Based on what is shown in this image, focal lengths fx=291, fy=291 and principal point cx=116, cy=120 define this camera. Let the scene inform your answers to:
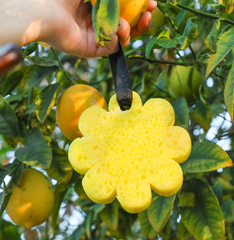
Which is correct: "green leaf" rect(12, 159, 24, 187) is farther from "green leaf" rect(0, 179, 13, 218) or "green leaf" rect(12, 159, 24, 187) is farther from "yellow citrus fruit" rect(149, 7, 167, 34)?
"yellow citrus fruit" rect(149, 7, 167, 34)

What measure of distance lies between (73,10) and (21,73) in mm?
505

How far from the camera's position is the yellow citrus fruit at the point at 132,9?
66 cm

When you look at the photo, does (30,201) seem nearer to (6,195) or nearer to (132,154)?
(6,195)

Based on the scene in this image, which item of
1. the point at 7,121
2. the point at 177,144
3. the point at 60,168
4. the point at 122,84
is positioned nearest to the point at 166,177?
the point at 177,144

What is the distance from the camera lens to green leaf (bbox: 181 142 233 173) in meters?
0.69

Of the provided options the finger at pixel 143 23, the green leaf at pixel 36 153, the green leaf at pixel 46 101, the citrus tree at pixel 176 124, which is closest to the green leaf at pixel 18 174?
the citrus tree at pixel 176 124

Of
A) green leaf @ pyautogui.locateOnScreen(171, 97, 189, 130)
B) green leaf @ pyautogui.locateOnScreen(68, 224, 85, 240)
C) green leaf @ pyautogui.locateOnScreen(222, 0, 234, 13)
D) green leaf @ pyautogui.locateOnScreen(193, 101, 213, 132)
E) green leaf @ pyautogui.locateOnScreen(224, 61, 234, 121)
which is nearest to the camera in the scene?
green leaf @ pyautogui.locateOnScreen(224, 61, 234, 121)

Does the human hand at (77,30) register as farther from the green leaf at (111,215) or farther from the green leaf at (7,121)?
the green leaf at (111,215)

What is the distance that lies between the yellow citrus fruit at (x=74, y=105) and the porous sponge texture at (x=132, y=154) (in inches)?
9.0

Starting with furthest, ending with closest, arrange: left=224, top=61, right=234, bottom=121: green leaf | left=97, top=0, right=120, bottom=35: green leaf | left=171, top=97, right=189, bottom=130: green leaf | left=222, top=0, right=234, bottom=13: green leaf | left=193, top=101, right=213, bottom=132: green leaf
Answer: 1. left=193, top=101, right=213, bottom=132: green leaf
2. left=171, top=97, right=189, bottom=130: green leaf
3. left=222, top=0, right=234, bottom=13: green leaf
4. left=224, top=61, right=234, bottom=121: green leaf
5. left=97, top=0, right=120, bottom=35: green leaf

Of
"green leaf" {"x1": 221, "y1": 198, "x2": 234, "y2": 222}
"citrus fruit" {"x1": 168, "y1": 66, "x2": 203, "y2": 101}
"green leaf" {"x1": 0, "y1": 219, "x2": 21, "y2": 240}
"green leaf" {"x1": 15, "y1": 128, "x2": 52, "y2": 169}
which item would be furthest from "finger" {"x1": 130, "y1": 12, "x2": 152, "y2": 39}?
"green leaf" {"x1": 0, "y1": 219, "x2": 21, "y2": 240}

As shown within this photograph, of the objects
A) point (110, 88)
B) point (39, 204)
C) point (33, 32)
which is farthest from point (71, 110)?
point (110, 88)

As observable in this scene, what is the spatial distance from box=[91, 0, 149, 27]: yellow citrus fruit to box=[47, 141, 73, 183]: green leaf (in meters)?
0.52

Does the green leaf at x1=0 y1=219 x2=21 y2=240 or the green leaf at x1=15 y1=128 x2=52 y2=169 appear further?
the green leaf at x1=0 y1=219 x2=21 y2=240
